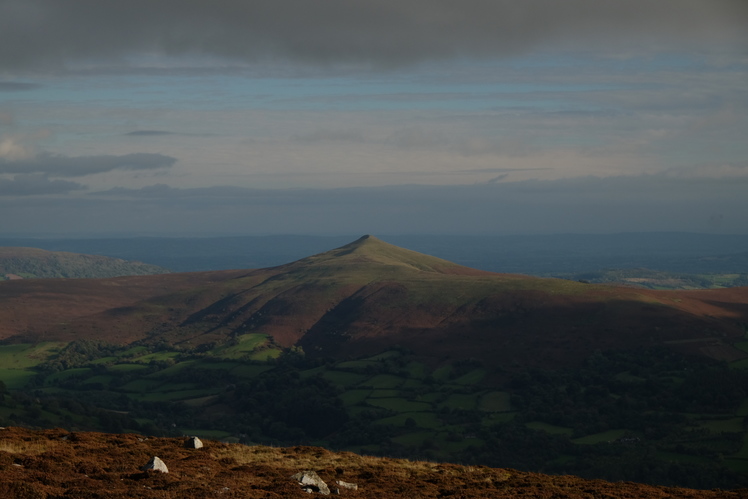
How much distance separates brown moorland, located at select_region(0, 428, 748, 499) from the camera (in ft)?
92.0

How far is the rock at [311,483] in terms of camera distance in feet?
99.1

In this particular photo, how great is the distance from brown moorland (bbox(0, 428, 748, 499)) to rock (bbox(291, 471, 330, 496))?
46 centimetres

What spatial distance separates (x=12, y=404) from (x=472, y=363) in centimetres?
9814

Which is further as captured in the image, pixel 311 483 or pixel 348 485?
pixel 348 485

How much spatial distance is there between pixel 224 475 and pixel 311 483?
4.43 metres

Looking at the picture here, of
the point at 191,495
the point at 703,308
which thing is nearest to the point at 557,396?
the point at 703,308

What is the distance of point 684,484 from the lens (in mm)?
94688

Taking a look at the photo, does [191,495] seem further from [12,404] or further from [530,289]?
[530,289]

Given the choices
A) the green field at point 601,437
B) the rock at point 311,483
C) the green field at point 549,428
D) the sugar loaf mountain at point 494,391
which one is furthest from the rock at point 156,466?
the green field at point 549,428

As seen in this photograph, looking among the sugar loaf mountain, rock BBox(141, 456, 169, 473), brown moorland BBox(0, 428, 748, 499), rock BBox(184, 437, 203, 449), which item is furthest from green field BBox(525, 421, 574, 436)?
rock BBox(141, 456, 169, 473)

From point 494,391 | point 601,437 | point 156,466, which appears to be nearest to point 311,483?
point 156,466

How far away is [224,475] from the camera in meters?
32.4

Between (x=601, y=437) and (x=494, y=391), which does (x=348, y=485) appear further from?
(x=494, y=391)

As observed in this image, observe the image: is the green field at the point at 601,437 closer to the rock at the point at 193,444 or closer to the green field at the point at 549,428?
the green field at the point at 549,428
